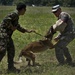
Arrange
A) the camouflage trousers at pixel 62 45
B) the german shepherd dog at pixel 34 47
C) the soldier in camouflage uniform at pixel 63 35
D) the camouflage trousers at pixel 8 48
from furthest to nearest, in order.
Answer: the camouflage trousers at pixel 62 45
the soldier in camouflage uniform at pixel 63 35
the german shepherd dog at pixel 34 47
the camouflage trousers at pixel 8 48

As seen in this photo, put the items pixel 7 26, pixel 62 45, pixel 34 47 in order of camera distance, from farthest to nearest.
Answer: pixel 62 45, pixel 34 47, pixel 7 26

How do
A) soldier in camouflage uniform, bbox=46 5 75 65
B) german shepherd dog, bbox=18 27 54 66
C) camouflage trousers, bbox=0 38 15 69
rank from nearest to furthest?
1. camouflage trousers, bbox=0 38 15 69
2. german shepherd dog, bbox=18 27 54 66
3. soldier in camouflage uniform, bbox=46 5 75 65

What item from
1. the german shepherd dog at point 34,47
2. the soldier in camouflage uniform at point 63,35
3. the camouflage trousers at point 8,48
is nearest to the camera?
the camouflage trousers at point 8,48

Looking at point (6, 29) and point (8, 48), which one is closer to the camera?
point (6, 29)

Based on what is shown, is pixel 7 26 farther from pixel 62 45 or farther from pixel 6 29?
pixel 62 45

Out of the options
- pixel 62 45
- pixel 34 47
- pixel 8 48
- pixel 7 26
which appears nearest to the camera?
pixel 7 26

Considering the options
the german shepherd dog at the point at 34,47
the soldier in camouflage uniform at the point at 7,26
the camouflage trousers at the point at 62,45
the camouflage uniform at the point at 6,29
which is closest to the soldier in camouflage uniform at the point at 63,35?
the camouflage trousers at the point at 62,45

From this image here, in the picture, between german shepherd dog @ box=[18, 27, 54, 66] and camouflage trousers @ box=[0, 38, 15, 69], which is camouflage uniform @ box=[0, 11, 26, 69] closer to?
camouflage trousers @ box=[0, 38, 15, 69]

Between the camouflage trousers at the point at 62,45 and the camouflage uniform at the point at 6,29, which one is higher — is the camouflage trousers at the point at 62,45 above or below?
below

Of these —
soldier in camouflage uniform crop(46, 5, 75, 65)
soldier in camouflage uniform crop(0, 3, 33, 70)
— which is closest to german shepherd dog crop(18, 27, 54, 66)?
soldier in camouflage uniform crop(46, 5, 75, 65)

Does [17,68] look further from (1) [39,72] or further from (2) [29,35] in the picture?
(2) [29,35]

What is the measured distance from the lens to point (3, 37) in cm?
845

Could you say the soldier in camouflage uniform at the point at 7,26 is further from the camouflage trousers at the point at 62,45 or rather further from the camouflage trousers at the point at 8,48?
the camouflage trousers at the point at 62,45

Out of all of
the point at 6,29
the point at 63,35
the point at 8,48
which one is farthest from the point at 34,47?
the point at 6,29
